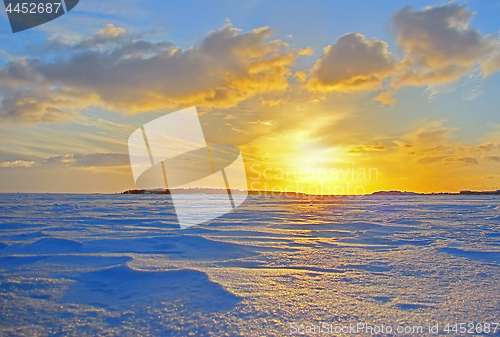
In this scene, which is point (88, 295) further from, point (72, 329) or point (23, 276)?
point (23, 276)

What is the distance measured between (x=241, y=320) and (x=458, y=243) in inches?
259

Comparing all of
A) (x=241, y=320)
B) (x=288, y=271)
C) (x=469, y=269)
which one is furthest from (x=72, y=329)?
(x=469, y=269)

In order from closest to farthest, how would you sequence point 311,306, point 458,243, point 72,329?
point 72,329
point 311,306
point 458,243

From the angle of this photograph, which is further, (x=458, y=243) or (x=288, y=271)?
(x=458, y=243)

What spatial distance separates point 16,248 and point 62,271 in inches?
98.4

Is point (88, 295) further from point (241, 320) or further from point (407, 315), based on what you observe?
point (407, 315)

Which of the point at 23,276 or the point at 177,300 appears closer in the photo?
the point at 177,300

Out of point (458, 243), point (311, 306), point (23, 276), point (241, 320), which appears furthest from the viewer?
point (458, 243)

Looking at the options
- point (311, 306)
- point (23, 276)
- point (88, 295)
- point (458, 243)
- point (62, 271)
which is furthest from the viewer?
point (458, 243)

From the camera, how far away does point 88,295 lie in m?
3.70

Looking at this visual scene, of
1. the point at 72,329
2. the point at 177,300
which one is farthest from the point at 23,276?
the point at 177,300

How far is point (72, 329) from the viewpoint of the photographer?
282 centimetres

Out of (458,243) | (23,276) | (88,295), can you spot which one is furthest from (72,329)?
(458,243)

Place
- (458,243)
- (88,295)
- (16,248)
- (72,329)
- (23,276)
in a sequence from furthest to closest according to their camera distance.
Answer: (458,243) < (16,248) < (23,276) < (88,295) < (72,329)
